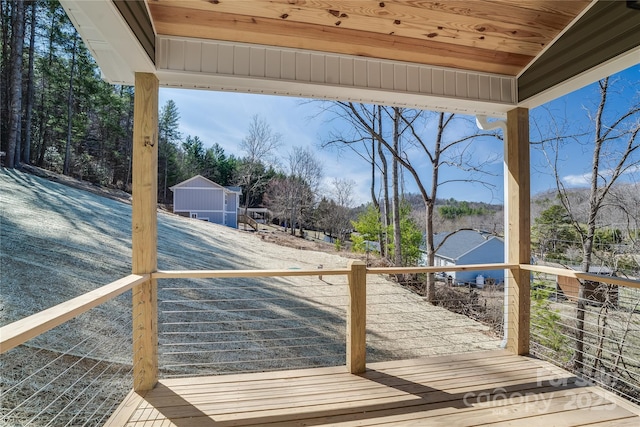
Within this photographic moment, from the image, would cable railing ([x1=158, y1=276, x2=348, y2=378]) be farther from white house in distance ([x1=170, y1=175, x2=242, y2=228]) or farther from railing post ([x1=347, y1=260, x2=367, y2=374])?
white house in distance ([x1=170, y1=175, x2=242, y2=228])

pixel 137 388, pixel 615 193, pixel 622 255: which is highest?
pixel 615 193

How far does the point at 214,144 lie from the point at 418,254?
32.0 feet

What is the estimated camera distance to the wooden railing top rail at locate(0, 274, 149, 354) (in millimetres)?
868

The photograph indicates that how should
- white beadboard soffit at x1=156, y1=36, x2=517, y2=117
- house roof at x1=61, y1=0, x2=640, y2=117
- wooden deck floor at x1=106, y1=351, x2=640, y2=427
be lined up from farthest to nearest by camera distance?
white beadboard soffit at x1=156, y1=36, x2=517, y2=117 → house roof at x1=61, y1=0, x2=640, y2=117 → wooden deck floor at x1=106, y1=351, x2=640, y2=427

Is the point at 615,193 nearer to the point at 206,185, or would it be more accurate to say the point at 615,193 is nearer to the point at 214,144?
the point at 206,185

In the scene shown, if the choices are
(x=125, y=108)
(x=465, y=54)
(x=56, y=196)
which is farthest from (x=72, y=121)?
(x=465, y=54)

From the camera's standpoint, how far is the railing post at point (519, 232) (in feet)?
8.91

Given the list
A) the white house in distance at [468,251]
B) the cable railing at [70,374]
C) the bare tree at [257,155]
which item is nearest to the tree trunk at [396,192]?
the white house in distance at [468,251]

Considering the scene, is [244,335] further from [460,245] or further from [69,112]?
[69,112]

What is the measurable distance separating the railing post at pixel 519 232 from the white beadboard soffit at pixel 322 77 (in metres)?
0.27

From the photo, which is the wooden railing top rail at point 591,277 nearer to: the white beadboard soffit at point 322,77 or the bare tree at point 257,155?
the white beadboard soffit at point 322,77

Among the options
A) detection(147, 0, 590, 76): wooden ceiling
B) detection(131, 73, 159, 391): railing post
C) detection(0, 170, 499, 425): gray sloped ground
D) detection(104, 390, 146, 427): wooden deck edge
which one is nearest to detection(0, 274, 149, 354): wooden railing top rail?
detection(0, 170, 499, 425): gray sloped ground

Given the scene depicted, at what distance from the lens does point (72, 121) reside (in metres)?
11.3

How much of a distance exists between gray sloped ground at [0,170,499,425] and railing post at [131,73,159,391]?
161 mm
